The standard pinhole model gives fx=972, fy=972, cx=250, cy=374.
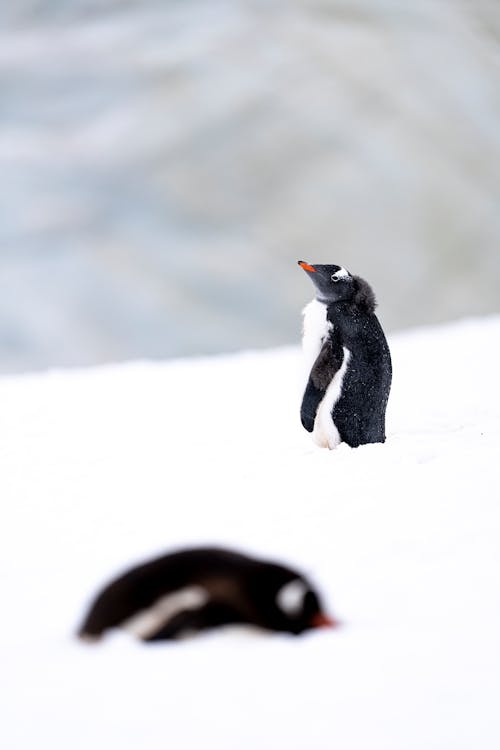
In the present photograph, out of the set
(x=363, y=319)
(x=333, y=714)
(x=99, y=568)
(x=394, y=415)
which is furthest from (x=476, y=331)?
(x=333, y=714)

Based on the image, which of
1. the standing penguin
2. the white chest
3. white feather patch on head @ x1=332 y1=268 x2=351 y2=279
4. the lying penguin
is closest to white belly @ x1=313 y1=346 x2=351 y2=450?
the standing penguin

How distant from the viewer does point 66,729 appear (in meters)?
1.45

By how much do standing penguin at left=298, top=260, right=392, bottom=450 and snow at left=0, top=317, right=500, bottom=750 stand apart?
155mm

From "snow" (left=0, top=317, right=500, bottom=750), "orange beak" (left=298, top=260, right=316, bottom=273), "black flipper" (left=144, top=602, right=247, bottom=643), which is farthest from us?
"orange beak" (left=298, top=260, right=316, bottom=273)

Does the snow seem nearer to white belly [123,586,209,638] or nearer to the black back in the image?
white belly [123,586,209,638]

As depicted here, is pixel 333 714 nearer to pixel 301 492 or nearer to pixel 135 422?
pixel 301 492

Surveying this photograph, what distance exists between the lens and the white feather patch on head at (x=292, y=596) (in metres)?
1.71

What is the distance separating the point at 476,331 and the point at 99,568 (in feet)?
18.3

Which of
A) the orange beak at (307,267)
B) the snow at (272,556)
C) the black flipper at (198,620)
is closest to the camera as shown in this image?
the snow at (272,556)

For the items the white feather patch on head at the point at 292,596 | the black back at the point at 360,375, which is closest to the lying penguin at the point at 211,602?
the white feather patch on head at the point at 292,596

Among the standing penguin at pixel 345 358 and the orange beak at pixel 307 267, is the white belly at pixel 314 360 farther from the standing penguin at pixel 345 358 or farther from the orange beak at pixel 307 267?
the orange beak at pixel 307 267

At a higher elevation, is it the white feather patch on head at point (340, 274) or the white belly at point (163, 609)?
the white feather patch on head at point (340, 274)

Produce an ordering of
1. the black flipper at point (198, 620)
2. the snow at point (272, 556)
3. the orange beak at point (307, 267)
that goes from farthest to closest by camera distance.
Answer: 1. the orange beak at point (307, 267)
2. the black flipper at point (198, 620)
3. the snow at point (272, 556)

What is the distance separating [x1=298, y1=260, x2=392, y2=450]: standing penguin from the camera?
3498mm
